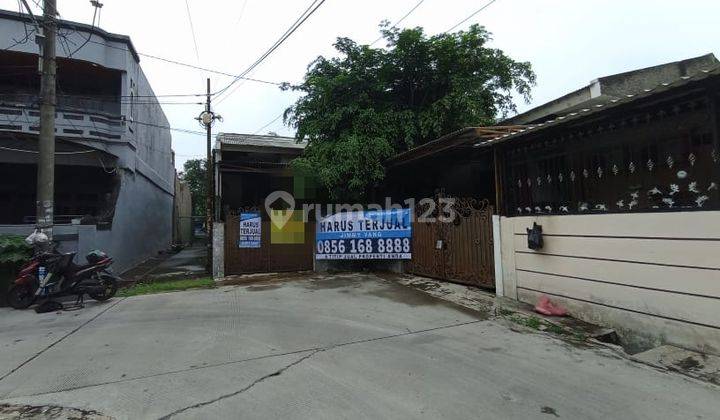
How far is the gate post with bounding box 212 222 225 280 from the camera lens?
10.6 meters

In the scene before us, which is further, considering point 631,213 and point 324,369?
point 631,213

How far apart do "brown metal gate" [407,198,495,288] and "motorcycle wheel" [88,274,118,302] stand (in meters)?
6.35

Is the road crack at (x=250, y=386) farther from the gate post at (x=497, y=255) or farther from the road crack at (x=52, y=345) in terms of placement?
the gate post at (x=497, y=255)

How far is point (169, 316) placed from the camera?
6.79 m

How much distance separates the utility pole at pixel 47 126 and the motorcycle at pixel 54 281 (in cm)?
73

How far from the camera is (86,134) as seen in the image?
43.4 feet

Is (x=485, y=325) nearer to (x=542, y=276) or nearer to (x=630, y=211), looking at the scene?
(x=542, y=276)

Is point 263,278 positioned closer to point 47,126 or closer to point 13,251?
point 13,251

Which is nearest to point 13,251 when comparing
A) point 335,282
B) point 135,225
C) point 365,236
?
point 335,282

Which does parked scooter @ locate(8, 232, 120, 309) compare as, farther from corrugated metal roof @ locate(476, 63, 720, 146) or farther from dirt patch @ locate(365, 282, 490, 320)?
corrugated metal roof @ locate(476, 63, 720, 146)

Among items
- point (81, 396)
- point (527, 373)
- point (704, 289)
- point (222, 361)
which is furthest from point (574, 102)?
point (81, 396)

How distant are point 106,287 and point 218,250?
2.81 m

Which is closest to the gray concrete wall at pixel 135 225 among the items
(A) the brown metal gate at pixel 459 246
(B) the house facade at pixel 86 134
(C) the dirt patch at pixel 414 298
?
(B) the house facade at pixel 86 134

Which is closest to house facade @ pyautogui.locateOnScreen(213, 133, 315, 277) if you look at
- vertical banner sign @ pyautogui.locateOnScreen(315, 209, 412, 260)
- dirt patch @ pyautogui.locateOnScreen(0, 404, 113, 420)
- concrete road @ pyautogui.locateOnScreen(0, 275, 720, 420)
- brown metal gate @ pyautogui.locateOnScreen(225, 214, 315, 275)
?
brown metal gate @ pyautogui.locateOnScreen(225, 214, 315, 275)
